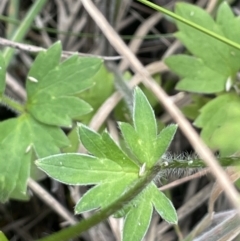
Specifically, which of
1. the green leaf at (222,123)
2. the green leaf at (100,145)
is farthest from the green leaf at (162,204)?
the green leaf at (222,123)

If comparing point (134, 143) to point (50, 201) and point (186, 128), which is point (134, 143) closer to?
point (186, 128)

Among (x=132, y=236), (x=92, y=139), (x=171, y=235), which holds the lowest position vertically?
(x=171, y=235)

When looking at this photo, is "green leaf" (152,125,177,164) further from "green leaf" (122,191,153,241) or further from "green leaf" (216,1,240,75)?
"green leaf" (216,1,240,75)

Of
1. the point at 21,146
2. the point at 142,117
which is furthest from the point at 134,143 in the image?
the point at 21,146

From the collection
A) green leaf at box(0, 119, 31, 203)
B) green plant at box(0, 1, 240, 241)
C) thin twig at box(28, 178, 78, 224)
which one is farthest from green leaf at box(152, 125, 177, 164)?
thin twig at box(28, 178, 78, 224)

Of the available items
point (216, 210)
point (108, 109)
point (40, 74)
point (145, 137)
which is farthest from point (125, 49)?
point (216, 210)

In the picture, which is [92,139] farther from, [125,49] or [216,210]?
[216,210]

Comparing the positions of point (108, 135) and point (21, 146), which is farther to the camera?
point (21, 146)
